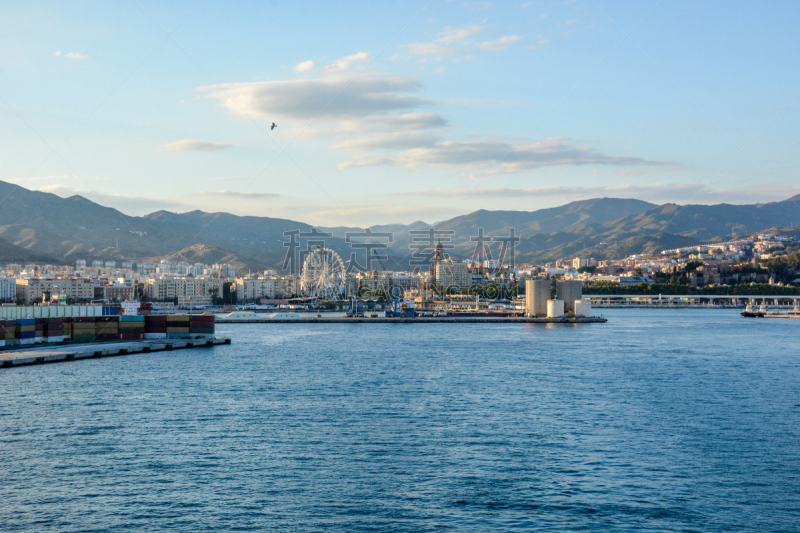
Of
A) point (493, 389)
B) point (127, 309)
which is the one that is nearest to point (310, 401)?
point (493, 389)

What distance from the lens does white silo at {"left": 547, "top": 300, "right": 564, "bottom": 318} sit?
75.2 m

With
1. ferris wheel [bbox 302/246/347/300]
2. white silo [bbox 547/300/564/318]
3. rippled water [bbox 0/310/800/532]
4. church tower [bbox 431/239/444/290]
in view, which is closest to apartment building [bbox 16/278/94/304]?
ferris wheel [bbox 302/246/347/300]

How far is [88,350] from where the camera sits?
35.0 m

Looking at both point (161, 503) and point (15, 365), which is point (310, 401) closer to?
point (161, 503)

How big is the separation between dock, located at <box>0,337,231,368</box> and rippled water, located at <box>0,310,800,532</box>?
162cm

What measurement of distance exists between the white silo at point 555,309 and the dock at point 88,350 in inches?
1594

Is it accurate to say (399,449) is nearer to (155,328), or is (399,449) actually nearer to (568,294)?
(155,328)

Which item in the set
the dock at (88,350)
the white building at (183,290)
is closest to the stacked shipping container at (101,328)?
the dock at (88,350)

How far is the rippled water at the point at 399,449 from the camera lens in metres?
11.3

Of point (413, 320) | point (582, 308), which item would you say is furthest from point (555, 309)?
point (413, 320)

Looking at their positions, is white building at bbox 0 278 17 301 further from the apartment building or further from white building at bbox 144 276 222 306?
white building at bbox 144 276 222 306

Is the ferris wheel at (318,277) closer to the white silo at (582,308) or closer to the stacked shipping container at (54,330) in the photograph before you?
the white silo at (582,308)

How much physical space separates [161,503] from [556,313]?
66879mm

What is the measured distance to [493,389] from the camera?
24.1 m
